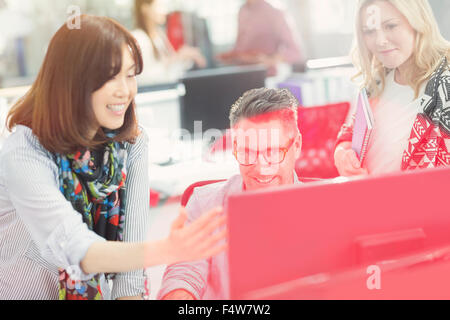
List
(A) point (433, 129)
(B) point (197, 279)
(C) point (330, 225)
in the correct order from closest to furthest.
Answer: (C) point (330, 225) → (B) point (197, 279) → (A) point (433, 129)

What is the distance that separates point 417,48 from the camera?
108 cm

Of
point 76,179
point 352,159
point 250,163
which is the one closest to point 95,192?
point 76,179

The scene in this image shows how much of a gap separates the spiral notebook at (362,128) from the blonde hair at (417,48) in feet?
0.16

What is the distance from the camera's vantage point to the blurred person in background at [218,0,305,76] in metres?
1.62

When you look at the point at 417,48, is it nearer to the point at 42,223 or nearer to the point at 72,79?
the point at 72,79

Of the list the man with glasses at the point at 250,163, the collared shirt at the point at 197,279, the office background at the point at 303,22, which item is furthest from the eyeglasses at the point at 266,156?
the office background at the point at 303,22

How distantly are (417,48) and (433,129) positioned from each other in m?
0.18

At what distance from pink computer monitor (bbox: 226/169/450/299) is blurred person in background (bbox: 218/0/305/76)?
0.75 metres

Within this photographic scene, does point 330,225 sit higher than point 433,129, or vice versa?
point 433,129

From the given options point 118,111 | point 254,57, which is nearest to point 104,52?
point 118,111

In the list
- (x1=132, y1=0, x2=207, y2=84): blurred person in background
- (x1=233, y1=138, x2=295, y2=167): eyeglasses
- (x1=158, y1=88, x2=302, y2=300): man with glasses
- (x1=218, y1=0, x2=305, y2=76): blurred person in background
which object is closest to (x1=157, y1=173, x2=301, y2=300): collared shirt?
(x1=158, y1=88, x2=302, y2=300): man with glasses

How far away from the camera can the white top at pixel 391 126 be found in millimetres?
1094

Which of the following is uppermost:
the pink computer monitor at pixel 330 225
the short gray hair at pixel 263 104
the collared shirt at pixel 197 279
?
the short gray hair at pixel 263 104

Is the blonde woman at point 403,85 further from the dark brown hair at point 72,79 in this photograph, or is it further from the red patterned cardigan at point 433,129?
the dark brown hair at point 72,79
